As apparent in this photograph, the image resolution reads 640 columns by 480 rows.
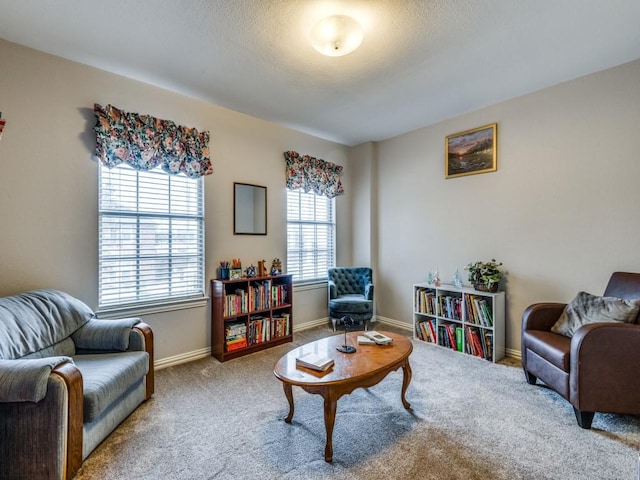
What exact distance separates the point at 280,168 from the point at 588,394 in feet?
11.9

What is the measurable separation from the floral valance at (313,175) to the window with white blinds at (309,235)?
0.43 ft

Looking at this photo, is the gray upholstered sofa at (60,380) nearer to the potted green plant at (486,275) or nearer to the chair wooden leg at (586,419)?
the chair wooden leg at (586,419)

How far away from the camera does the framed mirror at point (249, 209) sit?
3.56 metres

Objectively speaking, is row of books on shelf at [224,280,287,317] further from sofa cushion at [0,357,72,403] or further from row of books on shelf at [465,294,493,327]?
row of books on shelf at [465,294,493,327]

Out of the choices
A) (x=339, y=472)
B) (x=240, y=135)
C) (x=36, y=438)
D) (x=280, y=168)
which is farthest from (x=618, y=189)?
(x=36, y=438)

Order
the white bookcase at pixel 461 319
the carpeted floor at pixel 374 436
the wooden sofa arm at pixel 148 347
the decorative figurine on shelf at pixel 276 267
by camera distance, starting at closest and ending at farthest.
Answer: the carpeted floor at pixel 374 436
the wooden sofa arm at pixel 148 347
the white bookcase at pixel 461 319
the decorative figurine on shelf at pixel 276 267

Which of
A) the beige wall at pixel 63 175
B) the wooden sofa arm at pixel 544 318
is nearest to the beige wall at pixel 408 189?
the beige wall at pixel 63 175

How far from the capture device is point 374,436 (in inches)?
75.9

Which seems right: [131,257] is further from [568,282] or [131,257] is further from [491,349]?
[568,282]

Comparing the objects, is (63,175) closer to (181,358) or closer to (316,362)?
(181,358)

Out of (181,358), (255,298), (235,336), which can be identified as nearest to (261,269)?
(255,298)

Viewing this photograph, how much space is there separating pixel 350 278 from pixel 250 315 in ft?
5.35

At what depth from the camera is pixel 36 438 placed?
4.99 feet

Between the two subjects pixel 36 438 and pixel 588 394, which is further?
pixel 588 394
